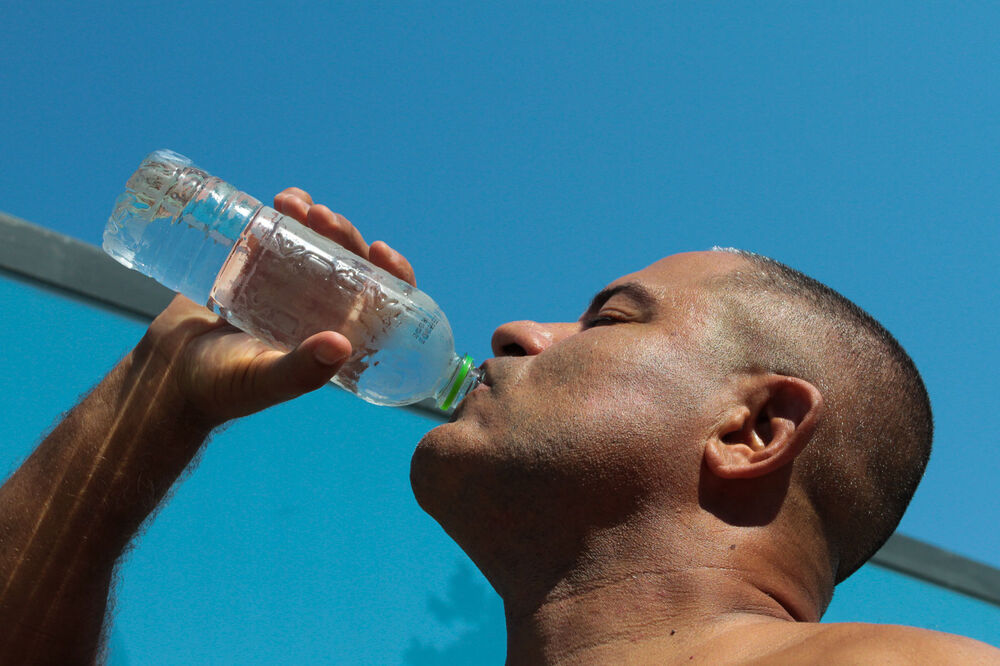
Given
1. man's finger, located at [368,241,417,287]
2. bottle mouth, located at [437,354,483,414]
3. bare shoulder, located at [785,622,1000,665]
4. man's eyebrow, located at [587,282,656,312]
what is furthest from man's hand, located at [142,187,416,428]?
bare shoulder, located at [785,622,1000,665]

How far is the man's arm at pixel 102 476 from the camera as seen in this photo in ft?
5.52

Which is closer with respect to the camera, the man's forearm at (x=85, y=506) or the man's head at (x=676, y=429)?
the man's head at (x=676, y=429)

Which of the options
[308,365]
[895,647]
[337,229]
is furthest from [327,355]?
[895,647]

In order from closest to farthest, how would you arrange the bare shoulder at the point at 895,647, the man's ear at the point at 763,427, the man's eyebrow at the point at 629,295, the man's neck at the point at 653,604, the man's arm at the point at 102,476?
the bare shoulder at the point at 895,647 < the man's neck at the point at 653,604 < the man's ear at the point at 763,427 < the man's eyebrow at the point at 629,295 < the man's arm at the point at 102,476

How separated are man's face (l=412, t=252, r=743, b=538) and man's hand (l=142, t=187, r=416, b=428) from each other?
0.89 feet

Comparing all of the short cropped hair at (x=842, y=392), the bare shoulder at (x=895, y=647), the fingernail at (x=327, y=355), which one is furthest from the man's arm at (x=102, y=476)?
the bare shoulder at (x=895, y=647)

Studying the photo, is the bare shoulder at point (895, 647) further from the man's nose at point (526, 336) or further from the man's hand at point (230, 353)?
the man's hand at point (230, 353)

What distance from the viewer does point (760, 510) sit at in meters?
1.37

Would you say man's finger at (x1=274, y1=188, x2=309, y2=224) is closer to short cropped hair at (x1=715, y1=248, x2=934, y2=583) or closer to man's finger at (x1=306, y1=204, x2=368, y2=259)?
man's finger at (x1=306, y1=204, x2=368, y2=259)

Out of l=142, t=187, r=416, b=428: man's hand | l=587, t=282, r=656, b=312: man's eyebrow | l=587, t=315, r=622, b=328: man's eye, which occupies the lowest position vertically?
l=142, t=187, r=416, b=428: man's hand

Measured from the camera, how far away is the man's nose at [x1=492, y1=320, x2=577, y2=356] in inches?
60.2

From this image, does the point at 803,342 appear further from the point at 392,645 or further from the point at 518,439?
the point at 392,645

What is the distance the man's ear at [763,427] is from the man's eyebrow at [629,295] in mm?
228

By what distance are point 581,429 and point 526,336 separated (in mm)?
268
